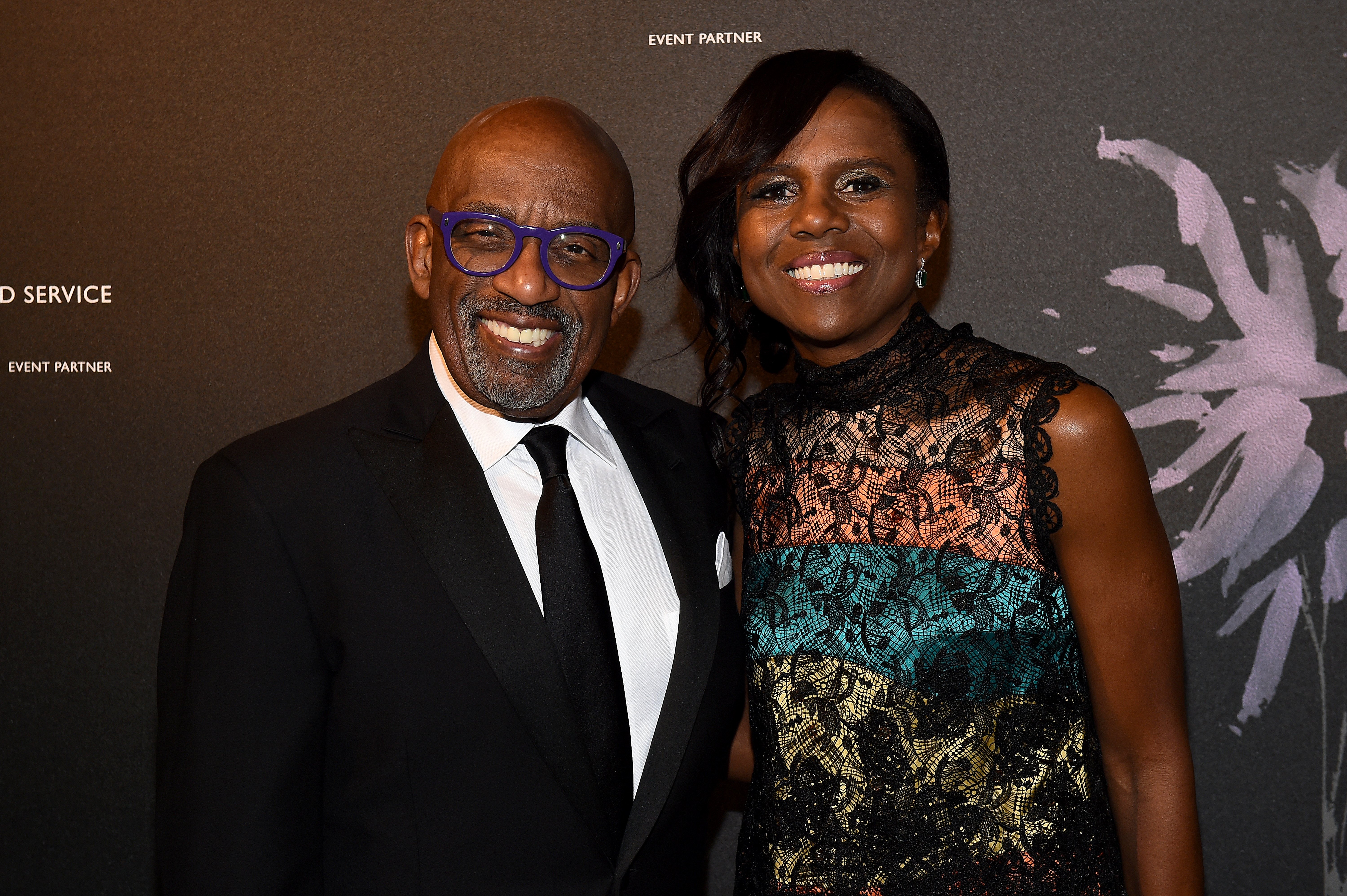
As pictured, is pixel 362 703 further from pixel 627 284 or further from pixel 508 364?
pixel 627 284

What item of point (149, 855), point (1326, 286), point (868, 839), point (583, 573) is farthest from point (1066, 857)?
point (149, 855)

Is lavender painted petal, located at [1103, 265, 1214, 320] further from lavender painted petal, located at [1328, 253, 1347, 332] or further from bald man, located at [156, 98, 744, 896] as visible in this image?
bald man, located at [156, 98, 744, 896]

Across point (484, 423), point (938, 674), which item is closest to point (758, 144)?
point (484, 423)

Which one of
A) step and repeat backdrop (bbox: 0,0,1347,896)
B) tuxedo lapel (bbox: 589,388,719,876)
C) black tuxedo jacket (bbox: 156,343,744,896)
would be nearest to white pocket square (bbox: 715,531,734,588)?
tuxedo lapel (bbox: 589,388,719,876)

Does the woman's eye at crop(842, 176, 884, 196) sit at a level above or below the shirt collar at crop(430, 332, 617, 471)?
above

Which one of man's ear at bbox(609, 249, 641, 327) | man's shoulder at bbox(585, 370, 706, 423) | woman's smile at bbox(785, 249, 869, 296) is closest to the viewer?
woman's smile at bbox(785, 249, 869, 296)

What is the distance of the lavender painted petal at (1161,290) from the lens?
230cm

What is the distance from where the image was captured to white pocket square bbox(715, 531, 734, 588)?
5.46 feet

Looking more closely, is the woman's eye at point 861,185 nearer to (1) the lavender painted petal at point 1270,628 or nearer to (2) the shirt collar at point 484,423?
(2) the shirt collar at point 484,423

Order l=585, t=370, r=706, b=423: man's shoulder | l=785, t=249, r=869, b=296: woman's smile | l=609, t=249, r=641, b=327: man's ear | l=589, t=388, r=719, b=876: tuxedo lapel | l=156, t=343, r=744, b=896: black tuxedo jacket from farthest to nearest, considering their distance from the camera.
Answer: l=585, t=370, r=706, b=423: man's shoulder
l=609, t=249, r=641, b=327: man's ear
l=785, t=249, r=869, b=296: woman's smile
l=589, t=388, r=719, b=876: tuxedo lapel
l=156, t=343, r=744, b=896: black tuxedo jacket

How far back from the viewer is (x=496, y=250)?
58.4 inches

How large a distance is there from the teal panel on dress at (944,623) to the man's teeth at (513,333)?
1.83ft

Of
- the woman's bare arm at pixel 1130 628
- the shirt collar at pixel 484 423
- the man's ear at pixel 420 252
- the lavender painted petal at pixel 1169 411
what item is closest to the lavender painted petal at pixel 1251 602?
the lavender painted petal at pixel 1169 411

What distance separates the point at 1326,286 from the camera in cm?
227
